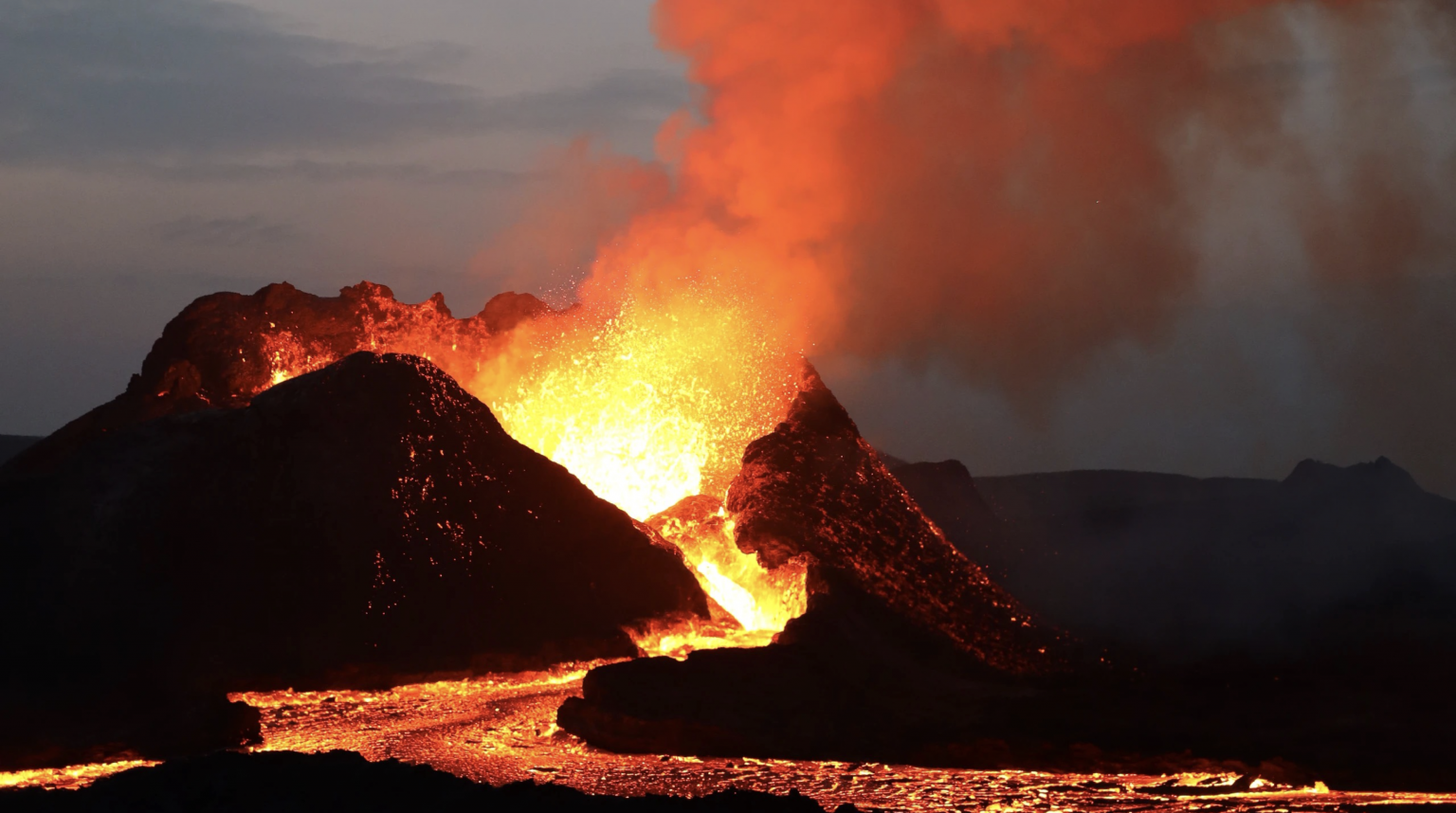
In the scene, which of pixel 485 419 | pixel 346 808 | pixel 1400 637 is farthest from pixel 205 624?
pixel 1400 637

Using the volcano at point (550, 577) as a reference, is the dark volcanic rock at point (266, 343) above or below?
above

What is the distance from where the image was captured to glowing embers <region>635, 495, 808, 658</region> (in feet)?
A: 101

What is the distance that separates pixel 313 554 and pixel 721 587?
859cm

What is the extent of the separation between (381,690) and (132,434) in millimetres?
7660

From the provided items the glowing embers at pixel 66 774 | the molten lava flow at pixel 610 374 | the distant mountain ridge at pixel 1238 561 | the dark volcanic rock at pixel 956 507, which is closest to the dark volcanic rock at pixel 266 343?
the molten lava flow at pixel 610 374

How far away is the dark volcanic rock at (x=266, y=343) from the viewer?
34531 millimetres

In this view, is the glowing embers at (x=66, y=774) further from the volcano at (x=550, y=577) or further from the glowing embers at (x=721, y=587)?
the glowing embers at (x=721, y=587)

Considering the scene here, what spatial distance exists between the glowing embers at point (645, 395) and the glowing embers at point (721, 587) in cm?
216

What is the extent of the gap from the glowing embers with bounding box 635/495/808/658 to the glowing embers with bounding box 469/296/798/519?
216 cm

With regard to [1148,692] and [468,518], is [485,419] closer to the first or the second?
[468,518]

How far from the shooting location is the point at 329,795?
19.6m

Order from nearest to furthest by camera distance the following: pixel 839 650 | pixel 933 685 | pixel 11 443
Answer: pixel 839 650 → pixel 933 685 → pixel 11 443

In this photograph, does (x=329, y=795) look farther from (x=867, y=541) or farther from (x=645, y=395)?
(x=645, y=395)

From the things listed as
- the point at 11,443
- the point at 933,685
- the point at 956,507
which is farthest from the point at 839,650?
the point at 11,443
